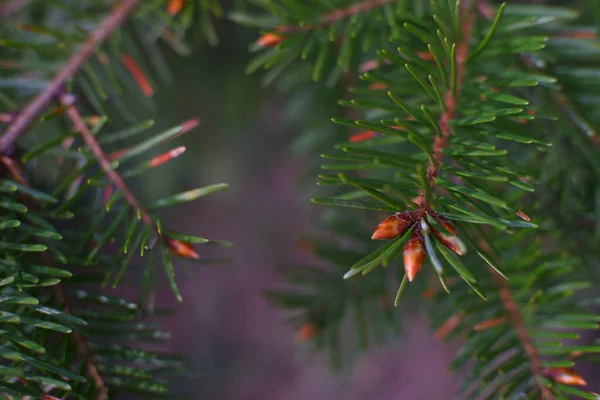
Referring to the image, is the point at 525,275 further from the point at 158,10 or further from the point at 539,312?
the point at 158,10

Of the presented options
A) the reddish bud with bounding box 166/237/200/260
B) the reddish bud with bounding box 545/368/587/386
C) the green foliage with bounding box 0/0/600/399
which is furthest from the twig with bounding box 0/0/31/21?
the reddish bud with bounding box 545/368/587/386

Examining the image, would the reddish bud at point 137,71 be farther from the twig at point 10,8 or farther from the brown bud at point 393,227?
the brown bud at point 393,227

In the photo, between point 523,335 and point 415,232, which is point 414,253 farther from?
point 523,335

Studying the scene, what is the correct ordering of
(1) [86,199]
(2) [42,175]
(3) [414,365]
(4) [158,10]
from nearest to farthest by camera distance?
(4) [158,10], (2) [42,175], (1) [86,199], (3) [414,365]

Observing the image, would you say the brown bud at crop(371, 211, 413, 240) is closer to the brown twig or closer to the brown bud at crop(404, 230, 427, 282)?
the brown bud at crop(404, 230, 427, 282)

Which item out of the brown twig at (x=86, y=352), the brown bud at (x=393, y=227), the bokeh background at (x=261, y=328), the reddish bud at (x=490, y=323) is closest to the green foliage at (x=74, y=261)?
the brown twig at (x=86, y=352)

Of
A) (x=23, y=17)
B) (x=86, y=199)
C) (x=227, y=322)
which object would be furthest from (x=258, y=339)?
(x=23, y=17)

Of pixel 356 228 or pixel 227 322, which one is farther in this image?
pixel 227 322
